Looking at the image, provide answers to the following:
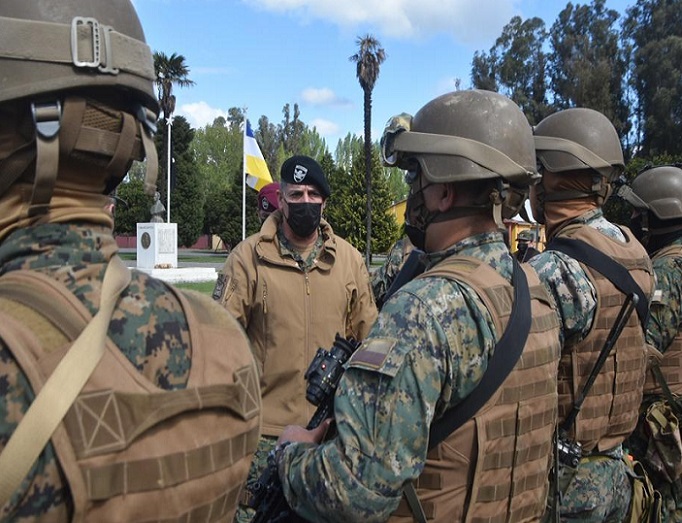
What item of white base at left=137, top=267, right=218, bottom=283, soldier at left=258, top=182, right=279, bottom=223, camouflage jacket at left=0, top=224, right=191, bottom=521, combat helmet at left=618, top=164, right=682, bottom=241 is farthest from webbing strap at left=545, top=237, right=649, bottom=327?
white base at left=137, top=267, right=218, bottom=283

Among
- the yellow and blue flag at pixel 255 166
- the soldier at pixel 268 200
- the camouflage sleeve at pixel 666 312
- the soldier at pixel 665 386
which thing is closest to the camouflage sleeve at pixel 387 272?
the soldier at pixel 268 200

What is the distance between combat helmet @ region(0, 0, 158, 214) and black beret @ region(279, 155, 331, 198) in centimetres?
302

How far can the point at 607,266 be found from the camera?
127 inches

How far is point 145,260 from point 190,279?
2580 millimetres

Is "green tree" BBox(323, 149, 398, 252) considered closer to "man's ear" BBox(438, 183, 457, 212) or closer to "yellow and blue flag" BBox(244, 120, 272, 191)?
"yellow and blue flag" BBox(244, 120, 272, 191)

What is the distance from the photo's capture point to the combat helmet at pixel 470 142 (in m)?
2.34

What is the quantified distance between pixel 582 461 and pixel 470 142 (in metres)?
1.72

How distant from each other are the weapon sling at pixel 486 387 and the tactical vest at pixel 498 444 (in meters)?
0.02

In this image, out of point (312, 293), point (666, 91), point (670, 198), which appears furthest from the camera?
point (666, 91)

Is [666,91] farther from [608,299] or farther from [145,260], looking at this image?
[608,299]

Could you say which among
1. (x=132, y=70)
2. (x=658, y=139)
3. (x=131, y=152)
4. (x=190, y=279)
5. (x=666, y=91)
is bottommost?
(x=190, y=279)

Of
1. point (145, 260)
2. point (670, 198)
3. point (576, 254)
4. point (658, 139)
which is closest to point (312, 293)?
point (576, 254)

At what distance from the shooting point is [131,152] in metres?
1.55

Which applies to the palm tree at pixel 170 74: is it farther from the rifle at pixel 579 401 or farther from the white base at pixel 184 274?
the rifle at pixel 579 401
